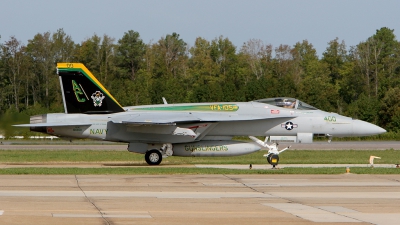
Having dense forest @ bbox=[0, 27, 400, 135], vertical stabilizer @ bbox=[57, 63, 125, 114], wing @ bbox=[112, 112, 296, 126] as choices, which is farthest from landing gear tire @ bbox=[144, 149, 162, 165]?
dense forest @ bbox=[0, 27, 400, 135]

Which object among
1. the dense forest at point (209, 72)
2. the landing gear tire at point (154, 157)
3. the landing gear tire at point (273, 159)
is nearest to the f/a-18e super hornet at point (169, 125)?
the landing gear tire at point (154, 157)

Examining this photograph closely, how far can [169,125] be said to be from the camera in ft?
76.5

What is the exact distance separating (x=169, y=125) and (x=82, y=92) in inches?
133

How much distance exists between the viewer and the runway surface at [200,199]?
1102cm

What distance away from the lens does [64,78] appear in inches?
917

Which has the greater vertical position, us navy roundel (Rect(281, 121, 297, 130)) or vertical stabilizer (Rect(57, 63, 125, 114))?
vertical stabilizer (Rect(57, 63, 125, 114))

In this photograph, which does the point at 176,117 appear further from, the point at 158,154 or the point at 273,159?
the point at 273,159

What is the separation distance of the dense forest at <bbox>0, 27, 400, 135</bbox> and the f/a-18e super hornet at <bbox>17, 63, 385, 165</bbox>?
35469 millimetres

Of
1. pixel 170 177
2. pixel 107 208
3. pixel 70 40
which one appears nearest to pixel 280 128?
pixel 170 177

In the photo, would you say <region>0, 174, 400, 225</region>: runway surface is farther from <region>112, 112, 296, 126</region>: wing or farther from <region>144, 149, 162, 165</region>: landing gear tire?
<region>144, 149, 162, 165</region>: landing gear tire

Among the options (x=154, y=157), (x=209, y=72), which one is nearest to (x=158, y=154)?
(x=154, y=157)

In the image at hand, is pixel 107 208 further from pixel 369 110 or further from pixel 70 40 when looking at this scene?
pixel 70 40

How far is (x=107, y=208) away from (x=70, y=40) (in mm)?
73055

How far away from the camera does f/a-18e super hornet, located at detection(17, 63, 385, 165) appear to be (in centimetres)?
2336
